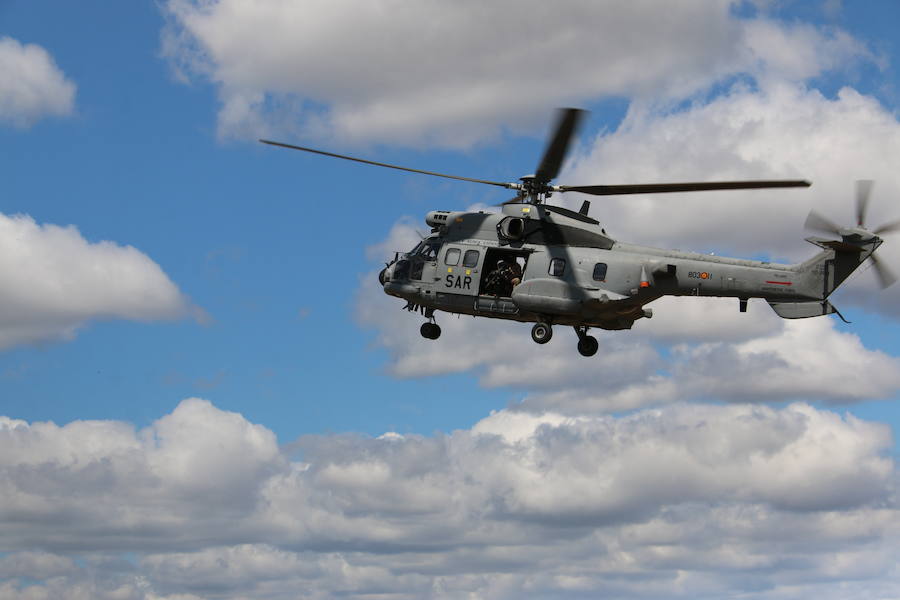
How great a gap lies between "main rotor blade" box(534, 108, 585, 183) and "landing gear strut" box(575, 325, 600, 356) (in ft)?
25.5

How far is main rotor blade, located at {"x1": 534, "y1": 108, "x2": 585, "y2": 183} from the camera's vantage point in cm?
4466

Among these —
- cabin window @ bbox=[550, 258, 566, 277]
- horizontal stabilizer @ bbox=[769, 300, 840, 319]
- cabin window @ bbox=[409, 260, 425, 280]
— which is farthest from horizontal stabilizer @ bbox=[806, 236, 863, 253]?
cabin window @ bbox=[409, 260, 425, 280]

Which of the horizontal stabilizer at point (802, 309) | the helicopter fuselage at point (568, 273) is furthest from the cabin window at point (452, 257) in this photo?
the horizontal stabilizer at point (802, 309)

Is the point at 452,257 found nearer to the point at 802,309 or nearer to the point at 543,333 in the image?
the point at 543,333

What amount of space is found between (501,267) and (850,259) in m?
15.8

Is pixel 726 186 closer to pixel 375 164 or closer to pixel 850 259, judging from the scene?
pixel 850 259

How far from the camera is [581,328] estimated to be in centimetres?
5325

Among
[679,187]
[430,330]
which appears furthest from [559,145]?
[430,330]

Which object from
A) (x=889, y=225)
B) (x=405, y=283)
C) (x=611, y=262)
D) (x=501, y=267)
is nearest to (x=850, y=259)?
(x=889, y=225)

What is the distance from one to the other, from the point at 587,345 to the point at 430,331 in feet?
25.7

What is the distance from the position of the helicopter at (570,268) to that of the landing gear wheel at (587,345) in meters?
0.05

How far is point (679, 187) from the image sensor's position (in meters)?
46.3

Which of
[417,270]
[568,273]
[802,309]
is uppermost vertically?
[417,270]

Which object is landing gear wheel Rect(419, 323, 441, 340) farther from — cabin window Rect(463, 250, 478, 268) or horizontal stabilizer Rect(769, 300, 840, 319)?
horizontal stabilizer Rect(769, 300, 840, 319)
